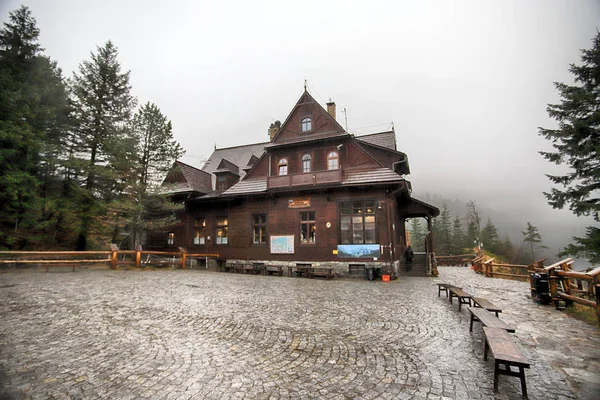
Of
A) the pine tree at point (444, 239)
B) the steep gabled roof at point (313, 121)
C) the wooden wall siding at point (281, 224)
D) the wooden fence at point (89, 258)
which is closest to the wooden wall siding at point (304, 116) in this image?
the steep gabled roof at point (313, 121)

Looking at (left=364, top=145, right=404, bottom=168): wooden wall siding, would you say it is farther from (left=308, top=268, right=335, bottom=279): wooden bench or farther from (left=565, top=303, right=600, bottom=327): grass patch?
(left=565, top=303, right=600, bottom=327): grass patch

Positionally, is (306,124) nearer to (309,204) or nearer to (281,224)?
(309,204)

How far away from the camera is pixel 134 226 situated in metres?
19.1

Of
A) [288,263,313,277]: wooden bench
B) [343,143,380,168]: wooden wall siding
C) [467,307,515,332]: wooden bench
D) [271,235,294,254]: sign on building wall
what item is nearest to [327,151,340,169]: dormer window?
[343,143,380,168]: wooden wall siding

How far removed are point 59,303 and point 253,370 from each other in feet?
24.2

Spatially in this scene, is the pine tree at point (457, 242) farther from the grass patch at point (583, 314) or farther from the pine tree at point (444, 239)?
the grass patch at point (583, 314)

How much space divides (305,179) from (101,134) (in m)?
16.3

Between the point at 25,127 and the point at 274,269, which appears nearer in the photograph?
the point at 25,127

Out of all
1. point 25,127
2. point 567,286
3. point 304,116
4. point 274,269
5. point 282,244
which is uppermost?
point 304,116

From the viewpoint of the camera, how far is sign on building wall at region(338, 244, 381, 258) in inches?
651

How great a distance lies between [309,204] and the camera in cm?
1875

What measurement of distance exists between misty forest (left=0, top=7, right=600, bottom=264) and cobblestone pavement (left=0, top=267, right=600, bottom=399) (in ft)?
33.2

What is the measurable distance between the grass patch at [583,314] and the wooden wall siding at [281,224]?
27.1 feet

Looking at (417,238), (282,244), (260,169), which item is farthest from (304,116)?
(417,238)
